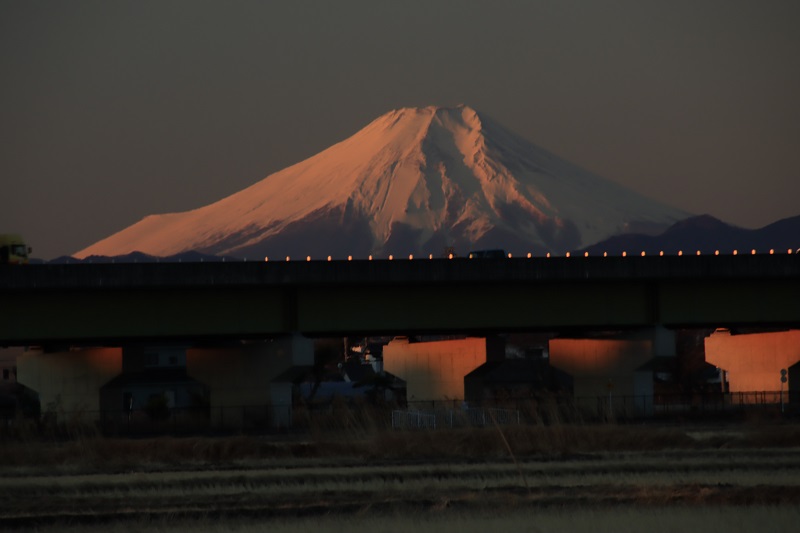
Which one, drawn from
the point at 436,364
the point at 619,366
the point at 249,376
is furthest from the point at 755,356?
the point at 249,376

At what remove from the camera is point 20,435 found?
5275cm

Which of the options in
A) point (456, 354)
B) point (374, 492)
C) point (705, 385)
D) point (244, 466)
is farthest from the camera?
point (705, 385)

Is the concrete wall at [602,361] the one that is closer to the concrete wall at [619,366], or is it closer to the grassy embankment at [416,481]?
the concrete wall at [619,366]

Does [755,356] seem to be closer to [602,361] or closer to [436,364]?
[602,361]

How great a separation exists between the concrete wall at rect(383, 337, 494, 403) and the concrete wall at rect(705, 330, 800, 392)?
1552 centimetres

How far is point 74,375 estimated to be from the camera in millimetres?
73000

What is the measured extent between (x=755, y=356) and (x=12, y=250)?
132 feet

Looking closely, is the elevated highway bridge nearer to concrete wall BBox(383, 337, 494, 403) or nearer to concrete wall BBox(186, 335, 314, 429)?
concrete wall BBox(186, 335, 314, 429)

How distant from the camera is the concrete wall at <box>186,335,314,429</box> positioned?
218 feet

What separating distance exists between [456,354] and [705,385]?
5965cm

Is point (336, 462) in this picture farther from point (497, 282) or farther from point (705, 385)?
point (705, 385)

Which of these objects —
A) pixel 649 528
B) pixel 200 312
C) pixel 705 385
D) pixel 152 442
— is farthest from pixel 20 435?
pixel 705 385

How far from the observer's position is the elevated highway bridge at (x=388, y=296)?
64000mm

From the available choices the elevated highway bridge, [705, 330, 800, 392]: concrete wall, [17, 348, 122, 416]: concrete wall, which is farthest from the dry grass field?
[705, 330, 800, 392]: concrete wall
